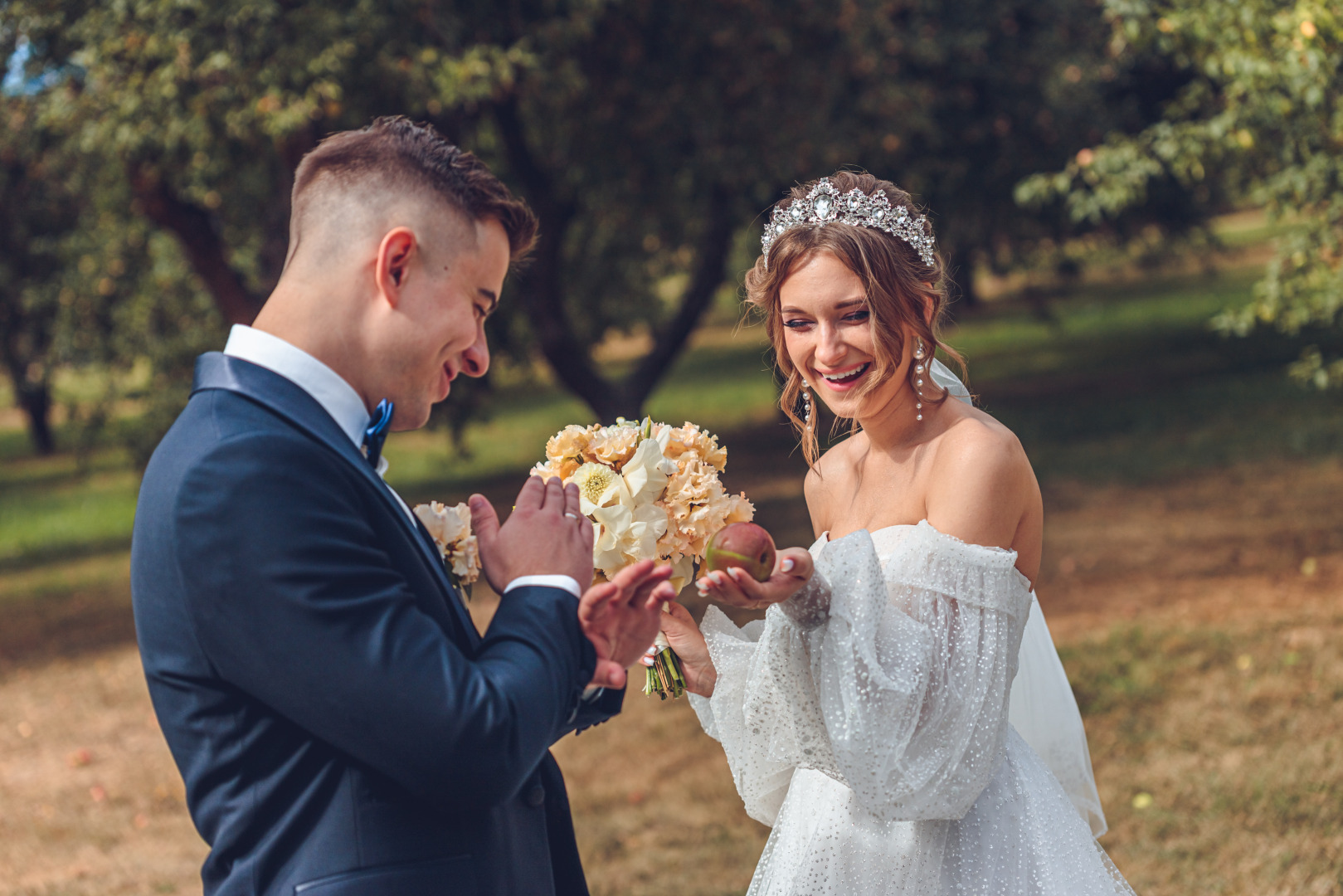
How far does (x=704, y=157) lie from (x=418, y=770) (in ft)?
33.6

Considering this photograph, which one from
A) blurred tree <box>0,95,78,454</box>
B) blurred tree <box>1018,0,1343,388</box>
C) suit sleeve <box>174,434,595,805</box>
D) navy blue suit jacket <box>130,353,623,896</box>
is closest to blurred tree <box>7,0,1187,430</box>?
blurred tree <box>0,95,78,454</box>

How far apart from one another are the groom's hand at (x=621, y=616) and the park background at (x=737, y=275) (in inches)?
64.6

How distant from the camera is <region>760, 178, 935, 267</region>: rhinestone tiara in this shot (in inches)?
105

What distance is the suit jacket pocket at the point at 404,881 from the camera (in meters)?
1.55

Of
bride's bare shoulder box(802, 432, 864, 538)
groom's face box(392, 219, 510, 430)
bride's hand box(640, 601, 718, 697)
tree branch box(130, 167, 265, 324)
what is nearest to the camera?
groom's face box(392, 219, 510, 430)

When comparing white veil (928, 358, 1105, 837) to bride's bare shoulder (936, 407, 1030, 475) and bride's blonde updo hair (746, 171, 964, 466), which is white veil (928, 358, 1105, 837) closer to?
bride's blonde updo hair (746, 171, 964, 466)

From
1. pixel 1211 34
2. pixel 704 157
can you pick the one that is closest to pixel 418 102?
pixel 704 157

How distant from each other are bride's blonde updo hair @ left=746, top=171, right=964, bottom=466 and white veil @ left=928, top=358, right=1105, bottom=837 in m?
0.46

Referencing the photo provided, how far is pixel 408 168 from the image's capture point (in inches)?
67.0

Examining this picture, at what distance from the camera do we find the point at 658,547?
235cm

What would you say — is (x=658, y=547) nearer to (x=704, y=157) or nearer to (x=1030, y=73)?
(x=704, y=157)

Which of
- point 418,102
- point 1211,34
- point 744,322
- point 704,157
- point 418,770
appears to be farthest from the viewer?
point 704,157

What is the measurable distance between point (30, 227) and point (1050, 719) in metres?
18.6

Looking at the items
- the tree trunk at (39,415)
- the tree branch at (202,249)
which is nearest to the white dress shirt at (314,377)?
the tree branch at (202,249)
